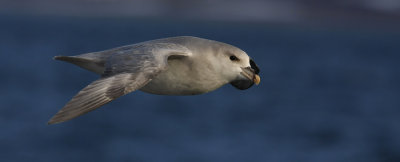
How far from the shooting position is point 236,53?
5.80m

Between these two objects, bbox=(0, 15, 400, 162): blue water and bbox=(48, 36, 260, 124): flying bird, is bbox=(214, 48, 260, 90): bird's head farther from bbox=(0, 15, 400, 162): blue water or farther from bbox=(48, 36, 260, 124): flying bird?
bbox=(0, 15, 400, 162): blue water

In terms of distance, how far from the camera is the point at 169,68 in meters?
5.73

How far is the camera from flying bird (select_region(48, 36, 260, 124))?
5211 millimetres

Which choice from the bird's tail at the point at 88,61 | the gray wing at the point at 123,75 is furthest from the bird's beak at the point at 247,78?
the bird's tail at the point at 88,61

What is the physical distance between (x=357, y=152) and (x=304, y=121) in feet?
49.4

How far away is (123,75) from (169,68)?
591 mm

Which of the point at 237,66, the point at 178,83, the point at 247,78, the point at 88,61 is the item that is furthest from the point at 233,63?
the point at 88,61

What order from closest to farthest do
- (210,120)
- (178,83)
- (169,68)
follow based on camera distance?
(178,83), (169,68), (210,120)

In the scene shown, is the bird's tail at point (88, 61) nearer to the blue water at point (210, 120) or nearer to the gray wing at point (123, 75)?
the gray wing at point (123, 75)

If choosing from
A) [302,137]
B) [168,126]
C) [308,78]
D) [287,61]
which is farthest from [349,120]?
[287,61]

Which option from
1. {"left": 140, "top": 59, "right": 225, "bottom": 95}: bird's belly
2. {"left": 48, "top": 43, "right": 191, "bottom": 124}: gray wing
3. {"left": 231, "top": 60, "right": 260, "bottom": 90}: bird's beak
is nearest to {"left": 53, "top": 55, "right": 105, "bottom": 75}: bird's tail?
{"left": 48, "top": 43, "right": 191, "bottom": 124}: gray wing

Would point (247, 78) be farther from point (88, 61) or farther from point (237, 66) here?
point (88, 61)

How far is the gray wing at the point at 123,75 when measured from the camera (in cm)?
490

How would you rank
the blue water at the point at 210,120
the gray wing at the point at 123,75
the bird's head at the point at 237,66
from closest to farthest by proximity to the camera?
the gray wing at the point at 123,75, the bird's head at the point at 237,66, the blue water at the point at 210,120
